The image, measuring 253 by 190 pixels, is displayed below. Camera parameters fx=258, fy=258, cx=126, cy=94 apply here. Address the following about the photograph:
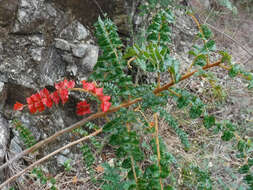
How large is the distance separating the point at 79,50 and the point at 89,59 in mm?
107

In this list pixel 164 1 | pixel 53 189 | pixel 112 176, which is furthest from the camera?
pixel 164 1

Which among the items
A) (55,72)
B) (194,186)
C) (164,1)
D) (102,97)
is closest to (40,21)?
(55,72)

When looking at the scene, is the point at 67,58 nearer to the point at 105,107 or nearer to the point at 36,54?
the point at 36,54

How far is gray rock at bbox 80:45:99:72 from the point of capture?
2100 millimetres

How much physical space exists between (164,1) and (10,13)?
1374mm

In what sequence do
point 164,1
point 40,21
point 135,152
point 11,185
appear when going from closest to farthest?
point 135,152, point 11,185, point 40,21, point 164,1

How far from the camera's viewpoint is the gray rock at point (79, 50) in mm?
2076

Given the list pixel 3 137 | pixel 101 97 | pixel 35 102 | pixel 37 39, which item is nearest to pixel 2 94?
pixel 3 137

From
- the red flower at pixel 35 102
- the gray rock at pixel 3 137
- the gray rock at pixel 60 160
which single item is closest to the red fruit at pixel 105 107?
the red flower at pixel 35 102

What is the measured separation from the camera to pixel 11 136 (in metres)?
1.83

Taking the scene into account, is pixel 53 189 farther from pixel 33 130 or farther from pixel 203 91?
pixel 203 91

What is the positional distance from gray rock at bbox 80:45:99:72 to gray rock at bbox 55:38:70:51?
0.16 m

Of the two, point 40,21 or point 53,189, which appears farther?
point 40,21

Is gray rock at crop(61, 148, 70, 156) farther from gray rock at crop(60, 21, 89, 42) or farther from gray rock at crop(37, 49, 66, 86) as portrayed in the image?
gray rock at crop(60, 21, 89, 42)
